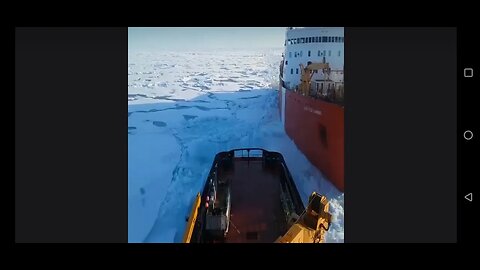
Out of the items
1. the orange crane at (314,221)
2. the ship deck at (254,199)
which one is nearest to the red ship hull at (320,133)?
the ship deck at (254,199)

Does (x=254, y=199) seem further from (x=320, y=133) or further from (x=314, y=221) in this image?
(x=320, y=133)

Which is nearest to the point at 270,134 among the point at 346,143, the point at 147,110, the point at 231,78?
the point at 147,110

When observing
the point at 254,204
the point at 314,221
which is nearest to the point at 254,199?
the point at 254,204

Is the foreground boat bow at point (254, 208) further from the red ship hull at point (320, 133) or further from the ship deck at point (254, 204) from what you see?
the red ship hull at point (320, 133)

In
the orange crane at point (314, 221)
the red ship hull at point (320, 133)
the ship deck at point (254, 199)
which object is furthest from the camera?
the red ship hull at point (320, 133)

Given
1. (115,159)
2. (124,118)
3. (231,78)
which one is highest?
(231,78)

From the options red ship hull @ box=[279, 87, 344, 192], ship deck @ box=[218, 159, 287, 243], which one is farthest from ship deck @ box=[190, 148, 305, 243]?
red ship hull @ box=[279, 87, 344, 192]

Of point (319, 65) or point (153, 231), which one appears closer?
point (153, 231)

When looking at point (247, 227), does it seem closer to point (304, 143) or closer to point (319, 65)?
point (304, 143)
